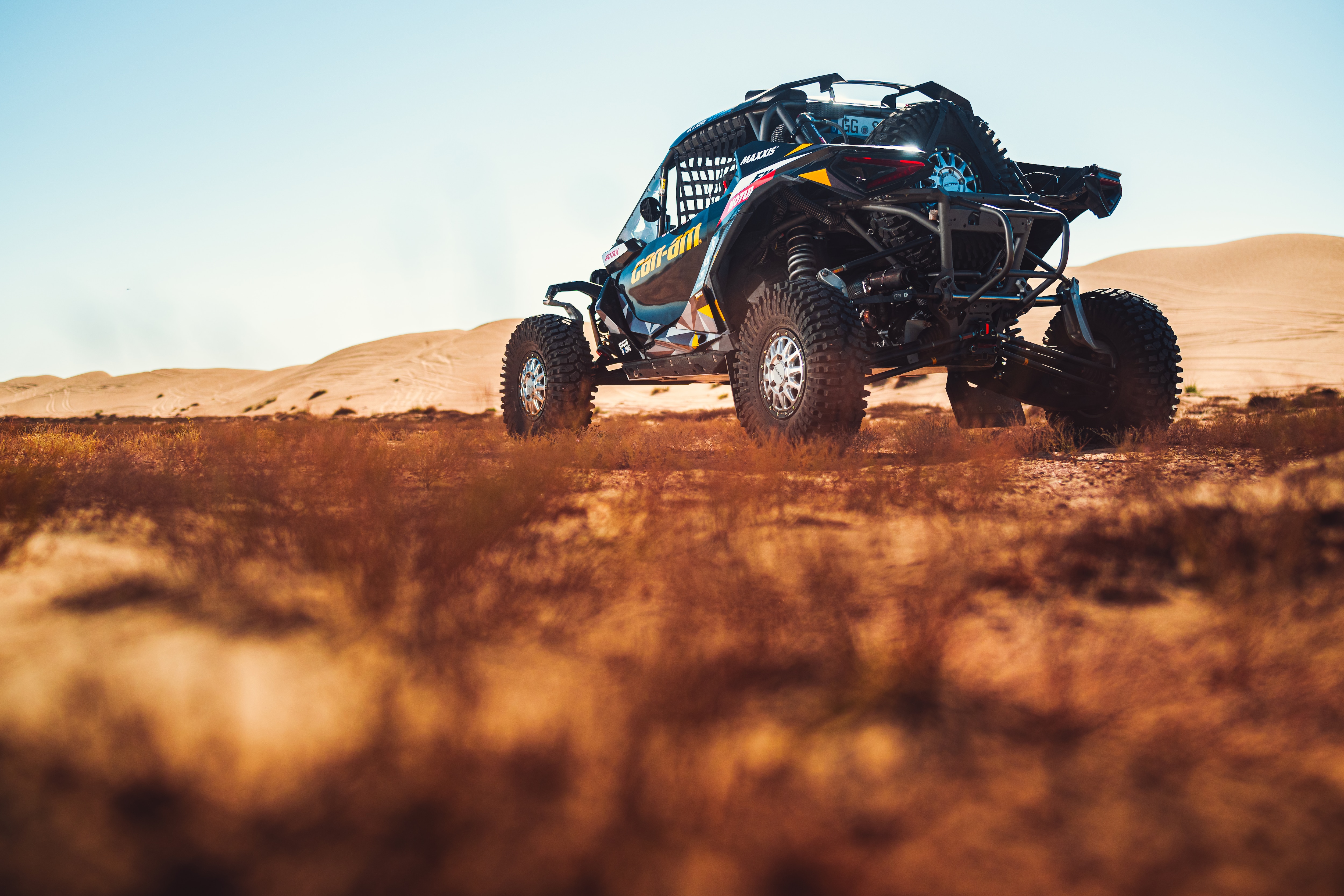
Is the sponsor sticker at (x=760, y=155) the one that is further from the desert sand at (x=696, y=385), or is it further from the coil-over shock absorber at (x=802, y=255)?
the desert sand at (x=696, y=385)

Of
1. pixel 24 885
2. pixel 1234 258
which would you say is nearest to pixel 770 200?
pixel 24 885

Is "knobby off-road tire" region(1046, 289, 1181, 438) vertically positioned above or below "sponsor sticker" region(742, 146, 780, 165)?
below

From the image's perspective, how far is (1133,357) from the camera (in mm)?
5172

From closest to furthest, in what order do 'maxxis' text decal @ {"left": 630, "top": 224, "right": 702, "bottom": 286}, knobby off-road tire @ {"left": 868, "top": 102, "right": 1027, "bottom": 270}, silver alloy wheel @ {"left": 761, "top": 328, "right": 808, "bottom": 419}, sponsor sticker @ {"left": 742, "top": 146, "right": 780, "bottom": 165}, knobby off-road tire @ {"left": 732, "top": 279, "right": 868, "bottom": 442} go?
knobby off-road tire @ {"left": 732, "top": 279, "right": 868, "bottom": 442}
silver alloy wheel @ {"left": 761, "top": 328, "right": 808, "bottom": 419}
knobby off-road tire @ {"left": 868, "top": 102, "right": 1027, "bottom": 270}
sponsor sticker @ {"left": 742, "top": 146, "right": 780, "bottom": 165}
'maxxis' text decal @ {"left": 630, "top": 224, "right": 702, "bottom": 286}

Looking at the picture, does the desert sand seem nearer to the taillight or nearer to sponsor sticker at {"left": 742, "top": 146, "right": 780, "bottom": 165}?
sponsor sticker at {"left": 742, "top": 146, "right": 780, "bottom": 165}

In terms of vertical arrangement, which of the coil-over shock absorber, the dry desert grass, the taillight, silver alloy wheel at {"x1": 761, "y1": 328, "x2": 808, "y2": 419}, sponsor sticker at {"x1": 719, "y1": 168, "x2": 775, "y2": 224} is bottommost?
the dry desert grass

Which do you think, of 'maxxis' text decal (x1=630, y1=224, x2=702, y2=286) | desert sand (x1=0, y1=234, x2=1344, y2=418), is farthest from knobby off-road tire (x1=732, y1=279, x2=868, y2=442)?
desert sand (x1=0, y1=234, x2=1344, y2=418)

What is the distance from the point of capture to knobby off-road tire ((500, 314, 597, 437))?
276 inches

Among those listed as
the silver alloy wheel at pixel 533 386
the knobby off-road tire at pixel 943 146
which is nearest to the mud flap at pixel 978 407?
the knobby off-road tire at pixel 943 146

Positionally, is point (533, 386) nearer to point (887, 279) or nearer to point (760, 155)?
point (760, 155)

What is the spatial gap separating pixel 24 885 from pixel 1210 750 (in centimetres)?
174

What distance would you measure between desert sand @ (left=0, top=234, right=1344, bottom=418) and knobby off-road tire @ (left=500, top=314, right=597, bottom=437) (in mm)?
5748

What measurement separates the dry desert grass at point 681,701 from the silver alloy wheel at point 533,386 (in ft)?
14.9

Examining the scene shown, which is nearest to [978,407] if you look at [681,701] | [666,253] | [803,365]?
[803,365]
